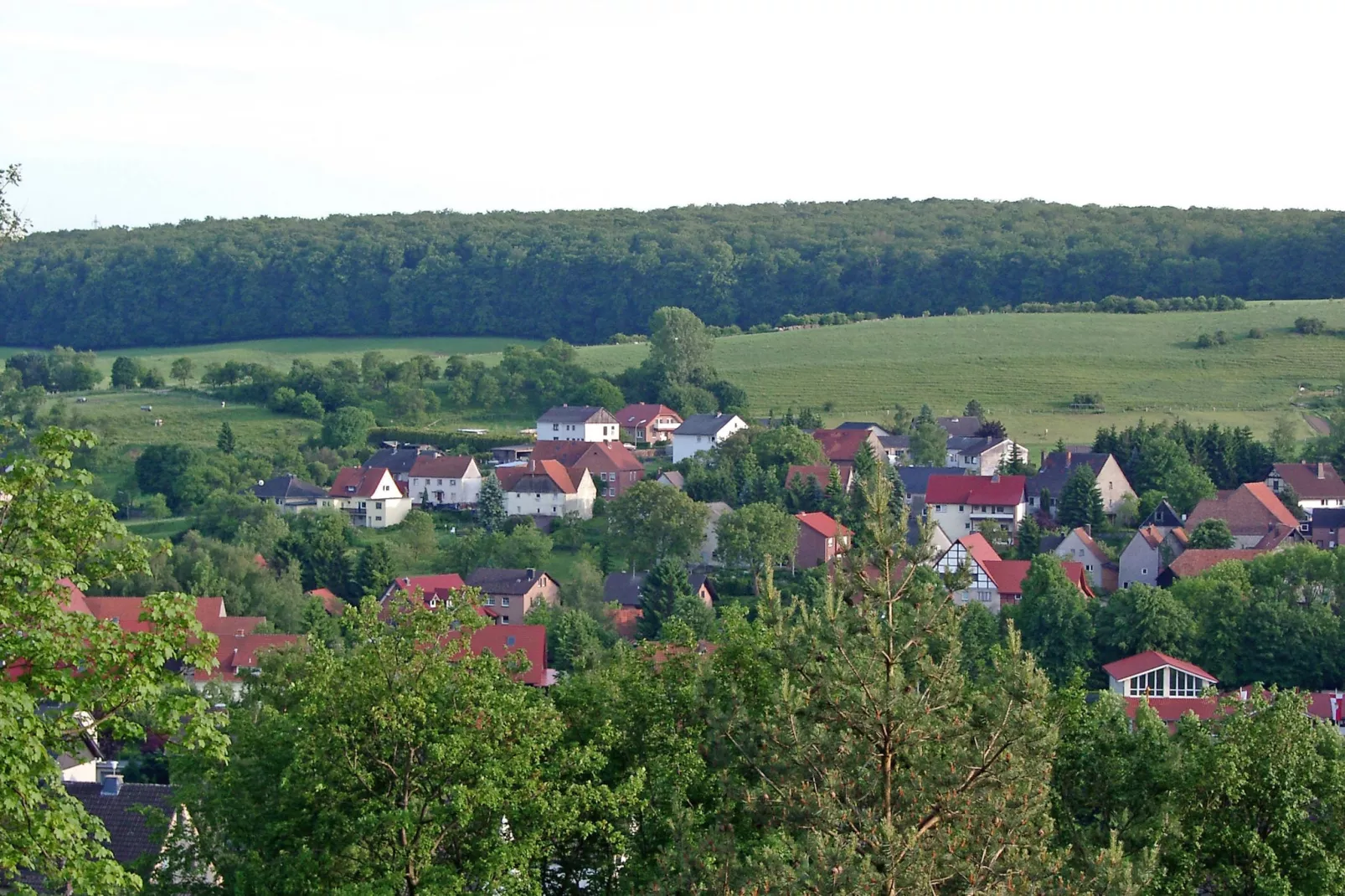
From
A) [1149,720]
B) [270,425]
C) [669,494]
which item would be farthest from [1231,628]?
[270,425]

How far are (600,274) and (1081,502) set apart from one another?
81.2m

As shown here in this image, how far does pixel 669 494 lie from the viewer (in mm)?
61594

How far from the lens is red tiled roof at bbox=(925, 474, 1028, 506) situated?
2564 inches

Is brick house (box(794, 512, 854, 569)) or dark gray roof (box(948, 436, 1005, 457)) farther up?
dark gray roof (box(948, 436, 1005, 457))

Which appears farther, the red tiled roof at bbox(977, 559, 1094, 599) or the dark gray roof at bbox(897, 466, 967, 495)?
the dark gray roof at bbox(897, 466, 967, 495)

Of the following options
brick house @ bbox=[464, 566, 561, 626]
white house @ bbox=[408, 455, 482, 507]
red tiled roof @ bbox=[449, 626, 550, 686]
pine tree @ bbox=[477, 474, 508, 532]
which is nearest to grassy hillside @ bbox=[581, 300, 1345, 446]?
white house @ bbox=[408, 455, 482, 507]

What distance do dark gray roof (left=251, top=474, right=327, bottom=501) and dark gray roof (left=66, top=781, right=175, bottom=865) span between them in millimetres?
47681

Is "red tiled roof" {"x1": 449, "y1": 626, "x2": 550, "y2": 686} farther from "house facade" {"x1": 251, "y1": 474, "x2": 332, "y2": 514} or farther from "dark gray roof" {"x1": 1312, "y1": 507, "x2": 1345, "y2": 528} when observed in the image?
"dark gray roof" {"x1": 1312, "y1": 507, "x2": 1345, "y2": 528}

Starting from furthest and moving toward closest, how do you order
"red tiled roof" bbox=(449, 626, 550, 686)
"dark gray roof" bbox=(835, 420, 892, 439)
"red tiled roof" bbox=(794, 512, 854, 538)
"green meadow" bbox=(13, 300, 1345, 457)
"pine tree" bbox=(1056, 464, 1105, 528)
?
"green meadow" bbox=(13, 300, 1345, 457) → "dark gray roof" bbox=(835, 420, 892, 439) → "pine tree" bbox=(1056, 464, 1105, 528) → "red tiled roof" bbox=(794, 512, 854, 538) → "red tiled roof" bbox=(449, 626, 550, 686)

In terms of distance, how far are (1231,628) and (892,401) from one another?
4561 centimetres

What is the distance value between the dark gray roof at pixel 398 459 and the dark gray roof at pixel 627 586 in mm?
17559

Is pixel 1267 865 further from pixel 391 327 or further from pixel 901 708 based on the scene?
pixel 391 327

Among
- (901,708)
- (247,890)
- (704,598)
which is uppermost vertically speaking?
(901,708)

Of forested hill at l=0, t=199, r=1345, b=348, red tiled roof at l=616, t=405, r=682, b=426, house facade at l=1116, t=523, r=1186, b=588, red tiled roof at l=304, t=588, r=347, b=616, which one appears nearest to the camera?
red tiled roof at l=304, t=588, r=347, b=616
